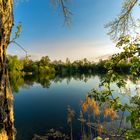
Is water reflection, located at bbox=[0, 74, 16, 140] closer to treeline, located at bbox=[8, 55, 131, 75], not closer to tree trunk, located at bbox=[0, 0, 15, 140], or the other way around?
tree trunk, located at bbox=[0, 0, 15, 140]

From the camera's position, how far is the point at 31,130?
615 inches

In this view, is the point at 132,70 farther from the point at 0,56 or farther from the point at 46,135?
the point at 46,135

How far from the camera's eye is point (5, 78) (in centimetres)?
208

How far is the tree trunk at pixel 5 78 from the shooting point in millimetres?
2031

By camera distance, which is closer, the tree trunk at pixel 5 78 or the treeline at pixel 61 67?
the tree trunk at pixel 5 78

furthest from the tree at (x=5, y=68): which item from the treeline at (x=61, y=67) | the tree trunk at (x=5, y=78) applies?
the treeline at (x=61, y=67)

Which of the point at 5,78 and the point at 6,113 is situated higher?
the point at 5,78

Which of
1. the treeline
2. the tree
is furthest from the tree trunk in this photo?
the treeline

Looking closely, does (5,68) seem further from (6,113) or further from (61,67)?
(61,67)

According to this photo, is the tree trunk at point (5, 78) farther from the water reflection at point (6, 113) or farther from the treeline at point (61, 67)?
the treeline at point (61, 67)

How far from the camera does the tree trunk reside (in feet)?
6.66

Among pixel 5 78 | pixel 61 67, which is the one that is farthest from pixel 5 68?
pixel 61 67

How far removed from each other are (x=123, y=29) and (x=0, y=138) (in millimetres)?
3573

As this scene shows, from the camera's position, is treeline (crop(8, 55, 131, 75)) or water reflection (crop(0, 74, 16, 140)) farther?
treeline (crop(8, 55, 131, 75))
